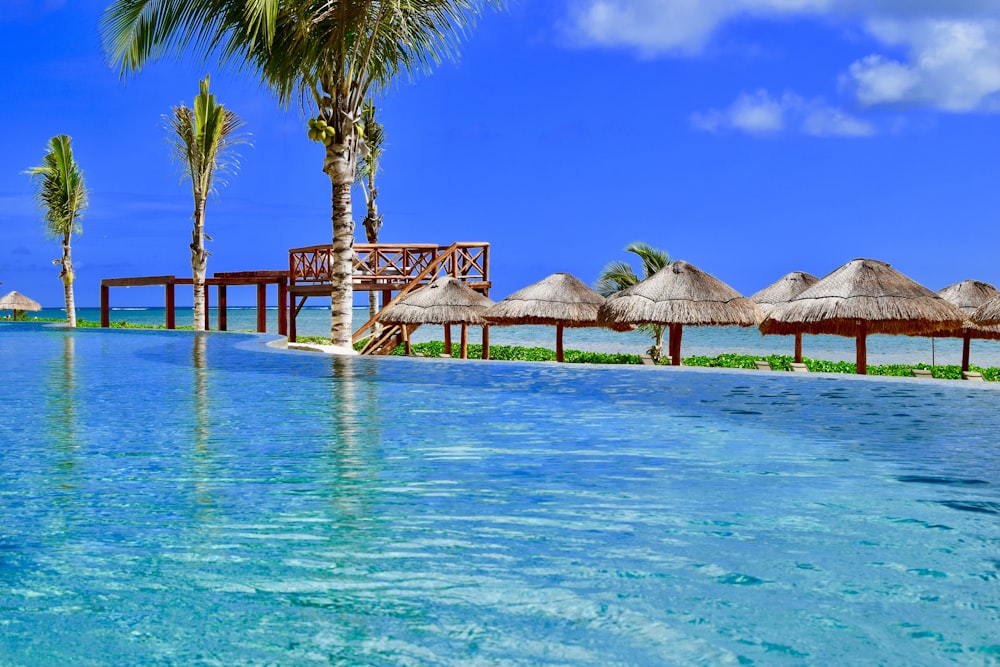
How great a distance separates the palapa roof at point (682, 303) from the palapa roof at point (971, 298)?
612 cm

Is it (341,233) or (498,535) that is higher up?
(341,233)

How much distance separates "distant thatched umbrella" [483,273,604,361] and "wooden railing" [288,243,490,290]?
3.71 meters

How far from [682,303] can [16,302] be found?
47.1m

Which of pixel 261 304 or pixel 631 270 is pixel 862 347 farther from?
pixel 261 304

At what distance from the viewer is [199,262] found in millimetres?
31016

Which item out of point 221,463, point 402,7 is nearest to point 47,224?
point 402,7

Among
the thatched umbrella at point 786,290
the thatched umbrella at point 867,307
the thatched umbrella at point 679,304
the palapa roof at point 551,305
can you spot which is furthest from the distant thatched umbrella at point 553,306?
the thatched umbrella at point 786,290

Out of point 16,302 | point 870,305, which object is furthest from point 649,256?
point 16,302

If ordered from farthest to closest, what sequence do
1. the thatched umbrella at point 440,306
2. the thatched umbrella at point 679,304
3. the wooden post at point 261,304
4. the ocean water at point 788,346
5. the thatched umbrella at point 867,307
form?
the ocean water at point 788,346 < the wooden post at point 261,304 < the thatched umbrella at point 440,306 < the thatched umbrella at point 679,304 < the thatched umbrella at point 867,307

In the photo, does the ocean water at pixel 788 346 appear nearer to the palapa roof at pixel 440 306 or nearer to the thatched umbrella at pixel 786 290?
the thatched umbrella at pixel 786 290

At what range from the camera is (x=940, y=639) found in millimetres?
3154

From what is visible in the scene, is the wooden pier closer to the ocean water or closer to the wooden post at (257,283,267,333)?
the wooden post at (257,283,267,333)

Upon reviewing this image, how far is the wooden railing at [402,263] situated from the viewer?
2333 cm

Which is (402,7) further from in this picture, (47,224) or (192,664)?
(47,224)
